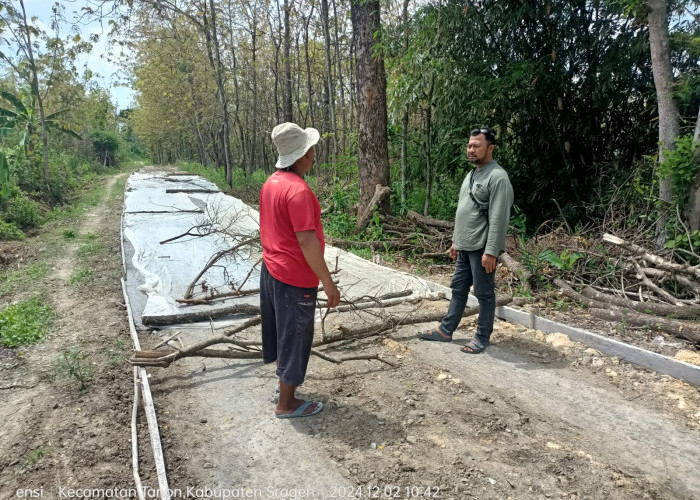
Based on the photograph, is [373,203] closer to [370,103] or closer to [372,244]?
[372,244]

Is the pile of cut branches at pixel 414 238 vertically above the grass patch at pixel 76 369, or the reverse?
the pile of cut branches at pixel 414 238

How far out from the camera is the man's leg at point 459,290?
4000 mm

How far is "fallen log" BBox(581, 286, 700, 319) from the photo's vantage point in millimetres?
4277

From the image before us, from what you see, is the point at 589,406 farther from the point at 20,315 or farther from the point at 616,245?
the point at 20,315

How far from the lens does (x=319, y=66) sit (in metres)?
22.5

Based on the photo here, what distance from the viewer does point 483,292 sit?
3.85 metres

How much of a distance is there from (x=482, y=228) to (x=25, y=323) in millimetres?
4866

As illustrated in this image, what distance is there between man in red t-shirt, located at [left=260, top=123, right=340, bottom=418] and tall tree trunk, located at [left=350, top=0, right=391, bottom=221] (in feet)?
20.8

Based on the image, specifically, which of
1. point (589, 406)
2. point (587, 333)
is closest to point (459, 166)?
point (587, 333)

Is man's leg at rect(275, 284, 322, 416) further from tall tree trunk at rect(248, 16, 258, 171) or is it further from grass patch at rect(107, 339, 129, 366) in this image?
tall tree trunk at rect(248, 16, 258, 171)

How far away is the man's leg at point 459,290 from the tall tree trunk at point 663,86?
3089 millimetres

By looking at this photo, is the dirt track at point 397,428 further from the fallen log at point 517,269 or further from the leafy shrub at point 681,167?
the leafy shrub at point 681,167

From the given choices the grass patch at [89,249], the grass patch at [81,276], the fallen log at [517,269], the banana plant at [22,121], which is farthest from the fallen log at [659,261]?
the banana plant at [22,121]

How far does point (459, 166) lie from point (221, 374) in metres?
7.04
